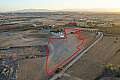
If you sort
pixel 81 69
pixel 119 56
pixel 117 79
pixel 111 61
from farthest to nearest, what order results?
pixel 119 56 < pixel 111 61 < pixel 81 69 < pixel 117 79

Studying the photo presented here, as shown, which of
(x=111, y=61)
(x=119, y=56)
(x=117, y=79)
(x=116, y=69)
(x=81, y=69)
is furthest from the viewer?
(x=119, y=56)

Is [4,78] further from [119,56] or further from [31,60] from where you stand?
[119,56]

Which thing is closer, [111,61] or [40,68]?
[40,68]

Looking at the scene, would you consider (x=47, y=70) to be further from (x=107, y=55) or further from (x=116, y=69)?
(x=107, y=55)

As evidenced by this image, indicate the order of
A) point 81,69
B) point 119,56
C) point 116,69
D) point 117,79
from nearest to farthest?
point 117,79 < point 116,69 < point 81,69 < point 119,56

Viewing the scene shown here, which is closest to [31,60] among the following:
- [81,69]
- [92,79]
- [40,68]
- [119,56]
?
[40,68]

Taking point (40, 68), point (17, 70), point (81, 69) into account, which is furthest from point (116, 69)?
A: point (17, 70)

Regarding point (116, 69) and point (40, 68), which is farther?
point (40, 68)
